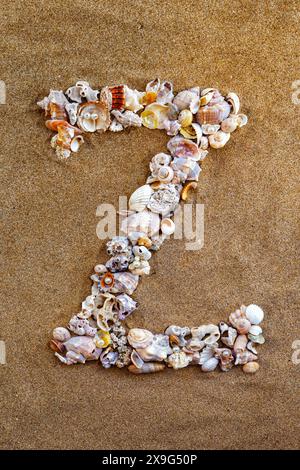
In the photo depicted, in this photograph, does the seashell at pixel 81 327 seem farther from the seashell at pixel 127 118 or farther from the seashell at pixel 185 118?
the seashell at pixel 185 118

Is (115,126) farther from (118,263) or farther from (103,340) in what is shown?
(103,340)

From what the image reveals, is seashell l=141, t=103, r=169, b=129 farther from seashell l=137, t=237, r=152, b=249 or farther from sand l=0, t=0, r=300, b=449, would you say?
seashell l=137, t=237, r=152, b=249

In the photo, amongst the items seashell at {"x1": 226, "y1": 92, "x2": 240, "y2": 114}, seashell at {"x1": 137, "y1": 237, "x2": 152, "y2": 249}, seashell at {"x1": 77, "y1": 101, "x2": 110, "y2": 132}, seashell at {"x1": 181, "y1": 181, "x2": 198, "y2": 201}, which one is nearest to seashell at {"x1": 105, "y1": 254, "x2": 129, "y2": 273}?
seashell at {"x1": 137, "y1": 237, "x2": 152, "y2": 249}

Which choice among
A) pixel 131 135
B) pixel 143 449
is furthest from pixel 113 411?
pixel 131 135

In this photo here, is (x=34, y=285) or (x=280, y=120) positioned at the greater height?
(x=280, y=120)

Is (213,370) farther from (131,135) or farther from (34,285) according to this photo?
(131,135)

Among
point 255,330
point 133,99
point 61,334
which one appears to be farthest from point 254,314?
point 133,99

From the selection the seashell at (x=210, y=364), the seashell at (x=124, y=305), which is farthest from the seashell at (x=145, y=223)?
the seashell at (x=210, y=364)
